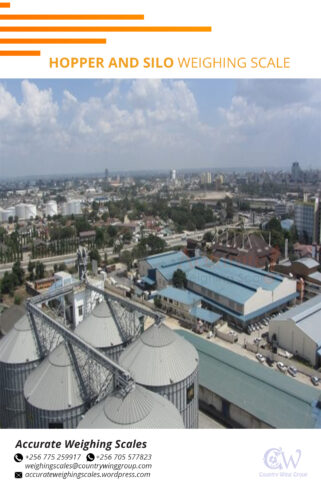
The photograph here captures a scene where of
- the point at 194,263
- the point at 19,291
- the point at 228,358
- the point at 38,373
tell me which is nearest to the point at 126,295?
the point at 194,263

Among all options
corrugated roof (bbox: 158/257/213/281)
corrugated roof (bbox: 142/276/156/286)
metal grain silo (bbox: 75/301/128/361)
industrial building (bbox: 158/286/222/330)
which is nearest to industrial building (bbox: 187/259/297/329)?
industrial building (bbox: 158/286/222/330)

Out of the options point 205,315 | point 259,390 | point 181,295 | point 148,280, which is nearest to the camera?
point 259,390

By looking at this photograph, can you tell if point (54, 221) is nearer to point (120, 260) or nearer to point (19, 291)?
point (120, 260)

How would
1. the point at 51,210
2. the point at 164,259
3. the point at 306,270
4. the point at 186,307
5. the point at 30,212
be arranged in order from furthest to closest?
the point at 51,210, the point at 30,212, the point at 164,259, the point at 306,270, the point at 186,307

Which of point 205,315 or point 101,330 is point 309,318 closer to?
point 205,315

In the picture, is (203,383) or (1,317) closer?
(203,383)

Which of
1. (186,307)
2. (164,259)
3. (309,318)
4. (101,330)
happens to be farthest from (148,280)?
(101,330)
